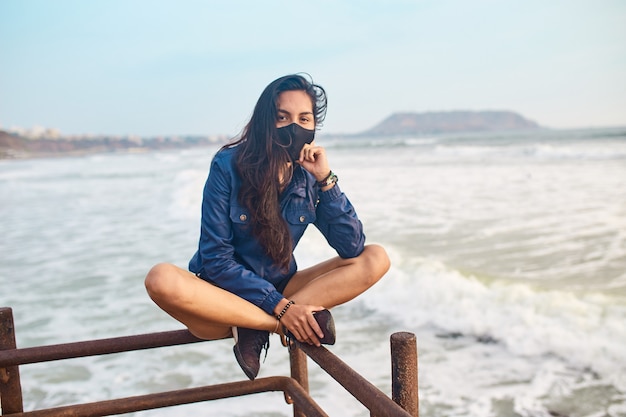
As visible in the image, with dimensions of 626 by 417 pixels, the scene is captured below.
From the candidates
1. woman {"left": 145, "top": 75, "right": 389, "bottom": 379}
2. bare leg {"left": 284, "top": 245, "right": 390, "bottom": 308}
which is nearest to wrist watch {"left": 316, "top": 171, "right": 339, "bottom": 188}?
Answer: woman {"left": 145, "top": 75, "right": 389, "bottom": 379}

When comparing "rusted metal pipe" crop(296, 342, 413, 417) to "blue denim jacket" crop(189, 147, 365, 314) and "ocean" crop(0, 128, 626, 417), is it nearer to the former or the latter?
"blue denim jacket" crop(189, 147, 365, 314)

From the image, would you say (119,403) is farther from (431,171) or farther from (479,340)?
(431,171)

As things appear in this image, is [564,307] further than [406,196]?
No

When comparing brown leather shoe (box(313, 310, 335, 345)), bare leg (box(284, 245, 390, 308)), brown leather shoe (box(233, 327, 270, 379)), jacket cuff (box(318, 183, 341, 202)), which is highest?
jacket cuff (box(318, 183, 341, 202))

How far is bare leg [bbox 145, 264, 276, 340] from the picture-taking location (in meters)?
2.13

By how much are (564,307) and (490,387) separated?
162cm

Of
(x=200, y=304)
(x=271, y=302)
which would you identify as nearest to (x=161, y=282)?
(x=200, y=304)

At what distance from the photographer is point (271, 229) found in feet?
8.25

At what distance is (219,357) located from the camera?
204 inches

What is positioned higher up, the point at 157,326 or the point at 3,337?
the point at 3,337

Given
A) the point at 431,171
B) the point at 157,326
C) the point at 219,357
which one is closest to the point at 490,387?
the point at 219,357

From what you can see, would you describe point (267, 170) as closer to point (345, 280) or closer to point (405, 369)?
point (345, 280)

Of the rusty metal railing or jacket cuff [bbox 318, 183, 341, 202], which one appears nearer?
the rusty metal railing

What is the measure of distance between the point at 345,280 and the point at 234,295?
18.1 inches
